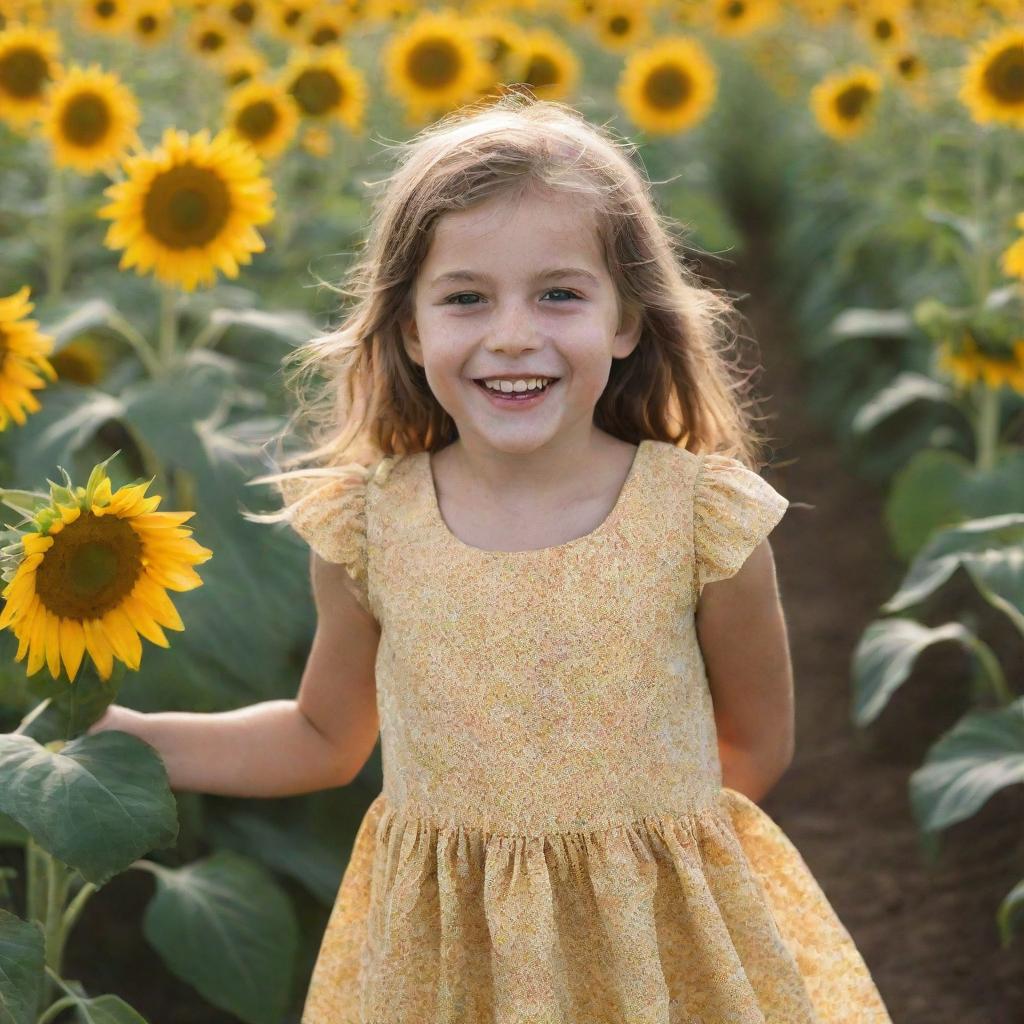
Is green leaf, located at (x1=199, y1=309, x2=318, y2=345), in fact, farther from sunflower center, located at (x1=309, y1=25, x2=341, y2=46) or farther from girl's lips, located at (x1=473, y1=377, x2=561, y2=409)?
sunflower center, located at (x1=309, y1=25, x2=341, y2=46)

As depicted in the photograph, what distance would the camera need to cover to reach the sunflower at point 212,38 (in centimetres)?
485

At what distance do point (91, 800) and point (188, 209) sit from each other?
5.15ft

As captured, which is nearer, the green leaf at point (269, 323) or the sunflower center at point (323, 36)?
the green leaf at point (269, 323)

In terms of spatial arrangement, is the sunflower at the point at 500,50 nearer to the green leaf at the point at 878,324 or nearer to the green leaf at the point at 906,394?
the green leaf at the point at 878,324

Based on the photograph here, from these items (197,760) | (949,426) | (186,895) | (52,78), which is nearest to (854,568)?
(949,426)

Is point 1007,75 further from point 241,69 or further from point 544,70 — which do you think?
point 241,69

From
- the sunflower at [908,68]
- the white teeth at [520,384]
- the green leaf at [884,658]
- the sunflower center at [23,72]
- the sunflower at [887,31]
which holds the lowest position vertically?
the green leaf at [884,658]

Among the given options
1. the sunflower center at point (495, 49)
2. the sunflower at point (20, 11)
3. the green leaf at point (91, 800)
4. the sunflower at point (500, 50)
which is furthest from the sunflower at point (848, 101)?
the green leaf at point (91, 800)

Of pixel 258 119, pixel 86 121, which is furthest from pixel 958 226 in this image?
pixel 86 121

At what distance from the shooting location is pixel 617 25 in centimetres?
652

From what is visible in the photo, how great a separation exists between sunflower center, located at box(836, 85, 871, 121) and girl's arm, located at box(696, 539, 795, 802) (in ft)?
13.4

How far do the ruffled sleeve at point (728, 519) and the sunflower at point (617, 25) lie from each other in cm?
503

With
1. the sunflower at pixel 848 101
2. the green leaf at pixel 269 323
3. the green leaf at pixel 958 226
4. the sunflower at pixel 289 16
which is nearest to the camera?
the green leaf at pixel 269 323

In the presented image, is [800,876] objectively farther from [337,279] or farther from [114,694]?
[337,279]
